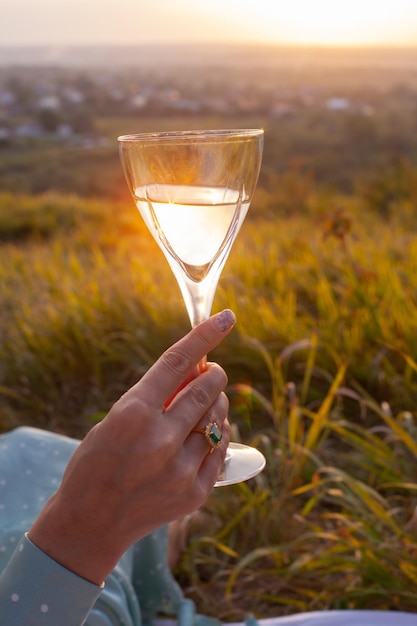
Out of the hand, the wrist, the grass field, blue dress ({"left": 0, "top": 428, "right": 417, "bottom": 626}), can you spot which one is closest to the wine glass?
the hand

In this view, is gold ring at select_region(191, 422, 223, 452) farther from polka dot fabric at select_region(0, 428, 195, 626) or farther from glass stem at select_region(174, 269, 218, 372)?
polka dot fabric at select_region(0, 428, 195, 626)

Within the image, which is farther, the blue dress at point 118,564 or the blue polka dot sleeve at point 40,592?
the blue dress at point 118,564

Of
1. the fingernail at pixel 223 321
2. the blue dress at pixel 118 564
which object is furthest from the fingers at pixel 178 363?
the blue dress at pixel 118 564

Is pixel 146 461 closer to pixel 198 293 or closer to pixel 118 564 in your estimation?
pixel 198 293

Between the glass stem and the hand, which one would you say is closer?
the hand

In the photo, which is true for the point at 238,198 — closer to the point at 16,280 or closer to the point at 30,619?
the point at 30,619

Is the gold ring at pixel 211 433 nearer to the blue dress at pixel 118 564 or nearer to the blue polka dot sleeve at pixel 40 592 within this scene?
the blue polka dot sleeve at pixel 40 592

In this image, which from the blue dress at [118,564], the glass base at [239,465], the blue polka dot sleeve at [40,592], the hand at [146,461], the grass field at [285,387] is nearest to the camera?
the hand at [146,461]
